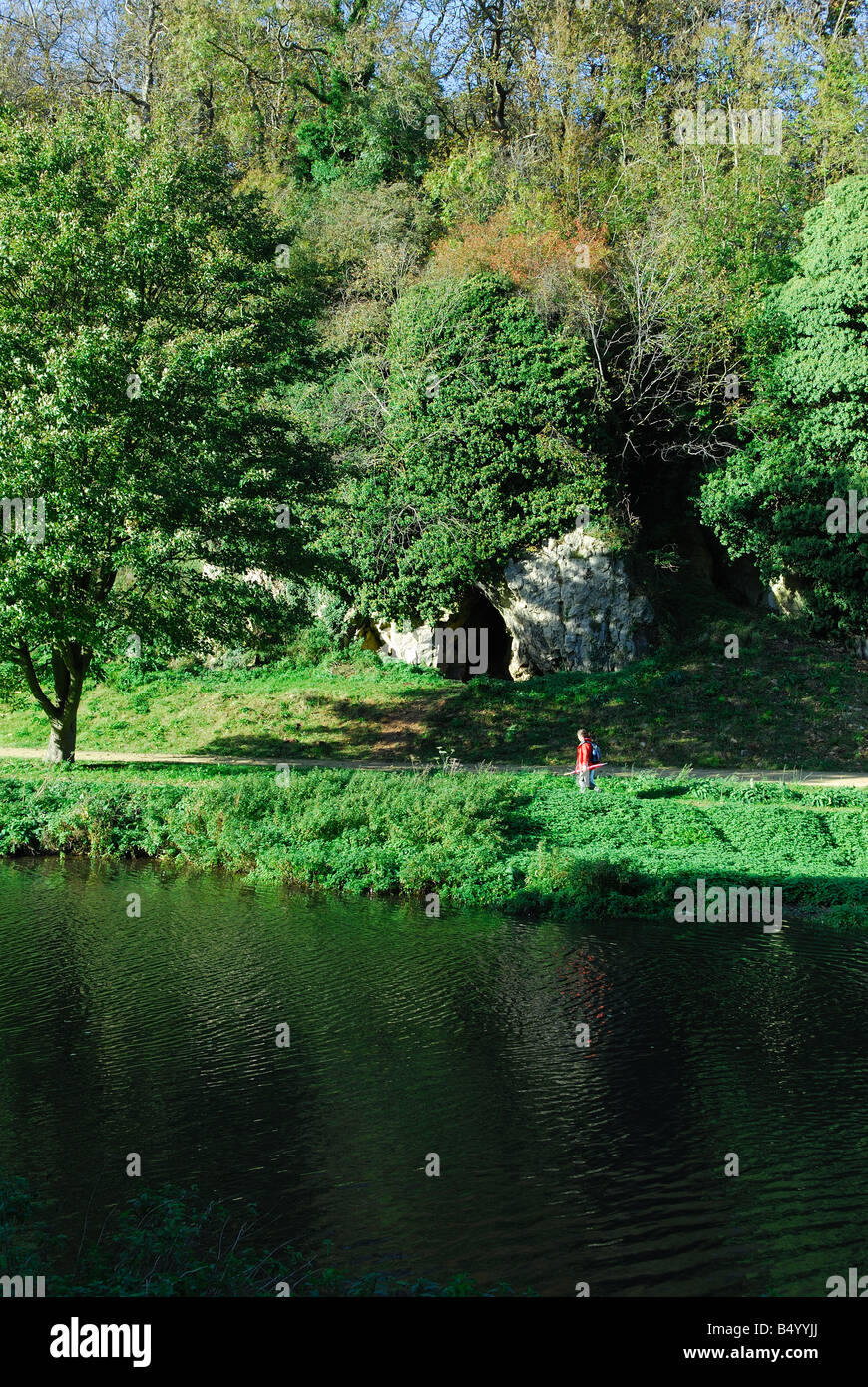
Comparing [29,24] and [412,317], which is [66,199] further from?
[29,24]

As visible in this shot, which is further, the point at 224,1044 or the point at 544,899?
the point at 544,899

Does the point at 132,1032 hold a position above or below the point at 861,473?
below

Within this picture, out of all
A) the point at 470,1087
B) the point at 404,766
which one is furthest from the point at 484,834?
the point at 470,1087

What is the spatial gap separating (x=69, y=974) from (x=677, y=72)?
35.8m

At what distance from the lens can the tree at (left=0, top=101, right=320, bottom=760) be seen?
20.2 metres

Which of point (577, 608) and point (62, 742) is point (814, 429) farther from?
point (62, 742)

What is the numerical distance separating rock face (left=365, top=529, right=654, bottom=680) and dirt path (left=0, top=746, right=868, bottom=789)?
16.7ft

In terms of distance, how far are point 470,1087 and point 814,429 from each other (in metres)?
23.1

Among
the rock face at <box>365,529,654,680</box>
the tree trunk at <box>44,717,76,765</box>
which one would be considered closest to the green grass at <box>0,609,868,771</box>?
the rock face at <box>365,529,654,680</box>

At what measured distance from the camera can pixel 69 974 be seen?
13586 mm

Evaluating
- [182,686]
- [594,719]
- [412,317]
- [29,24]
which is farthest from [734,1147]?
[29,24]

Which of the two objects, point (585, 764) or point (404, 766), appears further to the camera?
point (404, 766)

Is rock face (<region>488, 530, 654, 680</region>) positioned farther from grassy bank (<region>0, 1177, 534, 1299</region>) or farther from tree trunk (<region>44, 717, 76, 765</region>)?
grassy bank (<region>0, 1177, 534, 1299</region>)

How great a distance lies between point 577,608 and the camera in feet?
95.5
